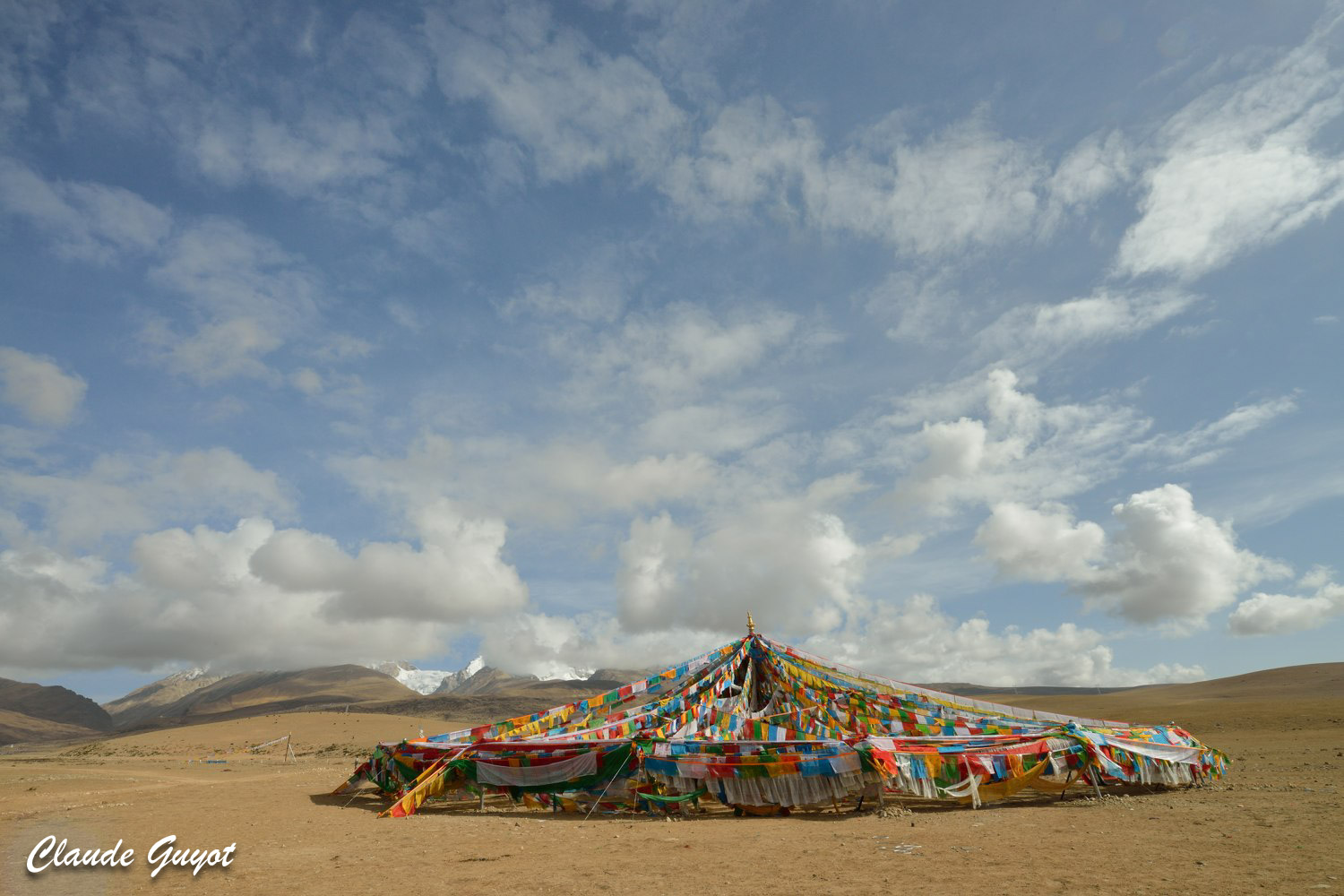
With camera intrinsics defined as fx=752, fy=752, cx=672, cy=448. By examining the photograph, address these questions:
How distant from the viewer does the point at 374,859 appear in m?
10.5

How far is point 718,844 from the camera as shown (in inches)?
454

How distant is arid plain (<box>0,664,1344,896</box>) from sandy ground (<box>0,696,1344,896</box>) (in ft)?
0.15

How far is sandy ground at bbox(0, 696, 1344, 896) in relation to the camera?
8617 millimetres

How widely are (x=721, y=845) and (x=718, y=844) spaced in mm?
104

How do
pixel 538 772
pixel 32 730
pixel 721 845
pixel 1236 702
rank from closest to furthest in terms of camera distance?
1. pixel 721 845
2. pixel 538 772
3. pixel 1236 702
4. pixel 32 730

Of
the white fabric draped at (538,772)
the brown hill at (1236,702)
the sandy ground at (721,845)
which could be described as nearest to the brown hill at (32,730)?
the brown hill at (1236,702)

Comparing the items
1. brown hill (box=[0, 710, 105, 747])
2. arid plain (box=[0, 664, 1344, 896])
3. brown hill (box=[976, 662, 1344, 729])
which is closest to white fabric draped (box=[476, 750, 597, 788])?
arid plain (box=[0, 664, 1344, 896])

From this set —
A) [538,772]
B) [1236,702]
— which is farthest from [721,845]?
[1236,702]

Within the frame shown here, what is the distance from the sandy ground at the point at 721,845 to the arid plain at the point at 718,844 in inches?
1.8

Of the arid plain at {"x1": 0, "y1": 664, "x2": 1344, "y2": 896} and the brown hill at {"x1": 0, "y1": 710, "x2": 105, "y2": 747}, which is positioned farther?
the brown hill at {"x1": 0, "y1": 710, "x2": 105, "y2": 747}

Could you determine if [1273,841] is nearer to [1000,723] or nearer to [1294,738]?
[1000,723]

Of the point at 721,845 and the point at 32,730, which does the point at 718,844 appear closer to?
the point at 721,845

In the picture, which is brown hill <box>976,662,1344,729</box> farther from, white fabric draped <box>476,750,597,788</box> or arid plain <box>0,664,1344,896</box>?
white fabric draped <box>476,750,597,788</box>

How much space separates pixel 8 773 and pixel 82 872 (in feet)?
96.4
